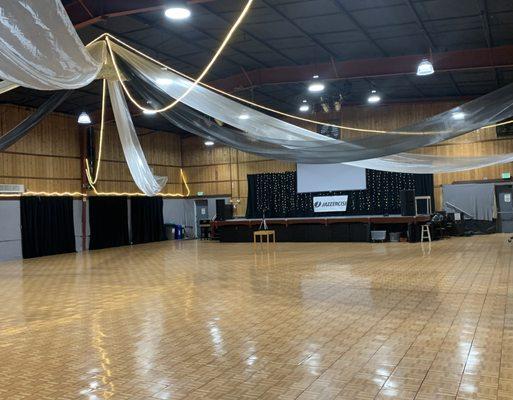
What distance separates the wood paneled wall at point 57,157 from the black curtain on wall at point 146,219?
0.60 metres

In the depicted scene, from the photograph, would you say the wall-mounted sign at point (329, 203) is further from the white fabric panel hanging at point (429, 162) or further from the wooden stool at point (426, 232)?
the white fabric panel hanging at point (429, 162)

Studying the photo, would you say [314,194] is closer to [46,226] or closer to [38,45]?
[46,226]

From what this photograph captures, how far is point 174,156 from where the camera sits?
2083 centimetres

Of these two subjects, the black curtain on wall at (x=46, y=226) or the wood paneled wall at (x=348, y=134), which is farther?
the wood paneled wall at (x=348, y=134)

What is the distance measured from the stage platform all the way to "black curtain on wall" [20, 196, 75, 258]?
4.86 meters

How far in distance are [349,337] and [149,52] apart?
8.07m

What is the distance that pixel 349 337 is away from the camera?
4.21 meters

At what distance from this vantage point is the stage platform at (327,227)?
1403 cm

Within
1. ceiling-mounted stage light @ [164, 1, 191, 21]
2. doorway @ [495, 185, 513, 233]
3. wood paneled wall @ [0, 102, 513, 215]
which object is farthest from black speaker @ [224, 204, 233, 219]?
ceiling-mounted stage light @ [164, 1, 191, 21]

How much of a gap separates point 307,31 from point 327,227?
718cm

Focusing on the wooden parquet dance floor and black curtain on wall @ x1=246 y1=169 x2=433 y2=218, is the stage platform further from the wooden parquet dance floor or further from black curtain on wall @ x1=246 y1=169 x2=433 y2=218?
the wooden parquet dance floor

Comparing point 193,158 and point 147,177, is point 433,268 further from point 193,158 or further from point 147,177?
point 193,158

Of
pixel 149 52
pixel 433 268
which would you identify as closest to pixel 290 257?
pixel 433 268

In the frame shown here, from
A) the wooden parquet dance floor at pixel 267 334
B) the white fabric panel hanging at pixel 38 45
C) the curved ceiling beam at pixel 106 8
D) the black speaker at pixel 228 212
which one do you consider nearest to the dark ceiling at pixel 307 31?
the curved ceiling beam at pixel 106 8
